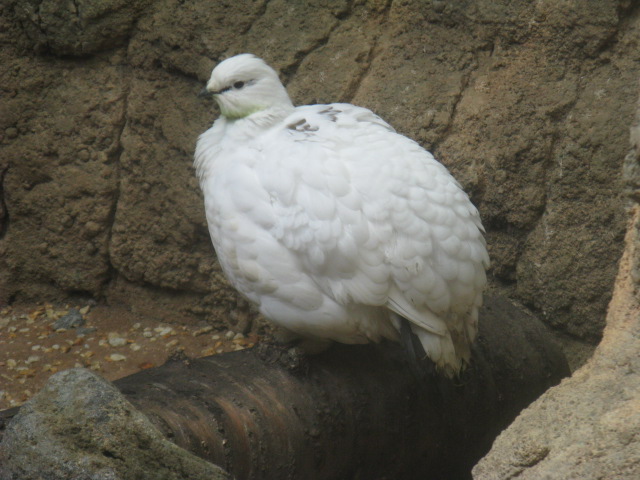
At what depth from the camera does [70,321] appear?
430cm

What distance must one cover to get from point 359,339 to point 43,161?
2.22 m

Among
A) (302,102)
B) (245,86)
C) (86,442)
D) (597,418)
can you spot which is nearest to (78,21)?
(302,102)

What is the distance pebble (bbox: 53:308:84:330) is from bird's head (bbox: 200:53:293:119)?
5.79 feet

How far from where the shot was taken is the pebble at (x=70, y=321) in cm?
427

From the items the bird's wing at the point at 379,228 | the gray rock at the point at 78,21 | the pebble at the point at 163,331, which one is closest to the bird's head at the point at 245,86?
the bird's wing at the point at 379,228

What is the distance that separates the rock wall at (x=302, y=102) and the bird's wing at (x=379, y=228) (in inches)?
30.7

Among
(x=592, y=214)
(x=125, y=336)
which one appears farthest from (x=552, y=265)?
(x=125, y=336)

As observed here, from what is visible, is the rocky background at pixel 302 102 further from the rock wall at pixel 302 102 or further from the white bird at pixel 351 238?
the white bird at pixel 351 238

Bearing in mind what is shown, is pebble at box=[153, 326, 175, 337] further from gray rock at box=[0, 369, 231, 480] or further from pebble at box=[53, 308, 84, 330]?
gray rock at box=[0, 369, 231, 480]

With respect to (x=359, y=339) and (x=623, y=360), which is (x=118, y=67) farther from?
(x=623, y=360)

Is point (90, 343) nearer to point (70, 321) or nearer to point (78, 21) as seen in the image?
point (70, 321)

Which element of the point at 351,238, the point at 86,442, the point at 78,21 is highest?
the point at 78,21

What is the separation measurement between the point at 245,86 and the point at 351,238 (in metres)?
0.84

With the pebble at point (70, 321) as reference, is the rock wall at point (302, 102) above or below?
above
